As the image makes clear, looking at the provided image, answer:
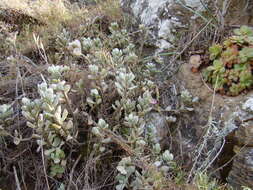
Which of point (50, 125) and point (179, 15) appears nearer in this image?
point (50, 125)

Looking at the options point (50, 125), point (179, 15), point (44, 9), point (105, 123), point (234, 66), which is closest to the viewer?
point (50, 125)

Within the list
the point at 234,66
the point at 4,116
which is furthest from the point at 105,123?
the point at 234,66

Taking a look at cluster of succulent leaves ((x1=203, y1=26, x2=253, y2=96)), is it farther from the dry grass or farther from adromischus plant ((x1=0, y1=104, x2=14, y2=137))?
the dry grass

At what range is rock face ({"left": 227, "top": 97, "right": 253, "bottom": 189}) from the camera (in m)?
1.51

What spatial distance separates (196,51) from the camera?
2.16 m

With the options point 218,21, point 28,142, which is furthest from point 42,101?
point 218,21

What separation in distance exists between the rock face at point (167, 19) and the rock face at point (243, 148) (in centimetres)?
107

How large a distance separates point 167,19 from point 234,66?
1.08 metres

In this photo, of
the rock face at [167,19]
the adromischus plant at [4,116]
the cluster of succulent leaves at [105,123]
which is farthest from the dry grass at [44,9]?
the adromischus plant at [4,116]

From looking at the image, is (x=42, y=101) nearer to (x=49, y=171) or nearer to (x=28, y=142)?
(x=28, y=142)

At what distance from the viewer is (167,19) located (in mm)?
2600

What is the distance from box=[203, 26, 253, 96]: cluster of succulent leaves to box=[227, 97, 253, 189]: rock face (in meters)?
0.13

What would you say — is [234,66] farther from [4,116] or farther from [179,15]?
[4,116]

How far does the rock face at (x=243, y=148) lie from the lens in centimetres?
151
